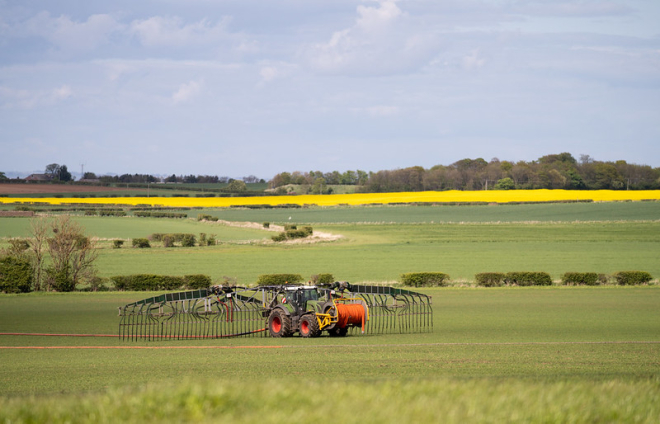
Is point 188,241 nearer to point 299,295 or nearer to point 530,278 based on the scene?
point 530,278

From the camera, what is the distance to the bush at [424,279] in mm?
38438

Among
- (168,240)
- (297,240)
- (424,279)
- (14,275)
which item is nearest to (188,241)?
(168,240)

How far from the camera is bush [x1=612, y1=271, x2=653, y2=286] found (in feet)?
126

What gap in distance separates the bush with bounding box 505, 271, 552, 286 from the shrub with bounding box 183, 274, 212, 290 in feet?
56.5

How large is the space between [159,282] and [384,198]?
338 ft

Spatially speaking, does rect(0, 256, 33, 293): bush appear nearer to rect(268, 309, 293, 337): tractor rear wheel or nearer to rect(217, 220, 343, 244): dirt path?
rect(268, 309, 293, 337): tractor rear wheel

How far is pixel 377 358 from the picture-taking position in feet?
46.6

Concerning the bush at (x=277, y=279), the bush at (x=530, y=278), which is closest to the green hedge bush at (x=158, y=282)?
the bush at (x=277, y=279)

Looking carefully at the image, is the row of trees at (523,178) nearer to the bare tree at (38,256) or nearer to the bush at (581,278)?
the bush at (581,278)

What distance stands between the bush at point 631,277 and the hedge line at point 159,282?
2351 centimetres

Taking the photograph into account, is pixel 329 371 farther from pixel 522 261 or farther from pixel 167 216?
pixel 167 216

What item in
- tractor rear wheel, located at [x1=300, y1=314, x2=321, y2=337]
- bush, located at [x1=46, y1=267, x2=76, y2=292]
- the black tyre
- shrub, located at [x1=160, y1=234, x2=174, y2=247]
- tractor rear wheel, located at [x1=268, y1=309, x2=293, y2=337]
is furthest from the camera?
shrub, located at [x1=160, y1=234, x2=174, y2=247]

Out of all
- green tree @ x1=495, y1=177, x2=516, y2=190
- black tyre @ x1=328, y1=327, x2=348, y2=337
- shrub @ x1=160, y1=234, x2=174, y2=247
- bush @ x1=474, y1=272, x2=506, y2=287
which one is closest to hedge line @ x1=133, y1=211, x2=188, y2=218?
shrub @ x1=160, y1=234, x2=174, y2=247

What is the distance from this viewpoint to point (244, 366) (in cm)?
1324
